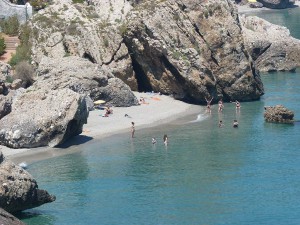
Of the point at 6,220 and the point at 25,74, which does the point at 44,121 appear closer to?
the point at 25,74

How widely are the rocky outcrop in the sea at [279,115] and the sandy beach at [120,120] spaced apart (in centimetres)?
730

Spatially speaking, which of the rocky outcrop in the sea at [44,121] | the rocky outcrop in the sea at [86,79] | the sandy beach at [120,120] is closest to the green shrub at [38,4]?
the rocky outcrop in the sea at [86,79]

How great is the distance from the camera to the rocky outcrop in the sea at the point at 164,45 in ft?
275

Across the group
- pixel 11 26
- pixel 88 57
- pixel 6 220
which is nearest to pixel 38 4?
pixel 11 26

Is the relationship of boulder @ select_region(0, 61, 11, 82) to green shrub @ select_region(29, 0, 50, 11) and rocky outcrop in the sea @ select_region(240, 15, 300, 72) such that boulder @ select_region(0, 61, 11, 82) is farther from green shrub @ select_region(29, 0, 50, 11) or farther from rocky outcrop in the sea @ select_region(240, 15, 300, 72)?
rocky outcrop in the sea @ select_region(240, 15, 300, 72)

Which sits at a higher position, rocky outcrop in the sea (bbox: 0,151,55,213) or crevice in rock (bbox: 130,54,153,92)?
crevice in rock (bbox: 130,54,153,92)

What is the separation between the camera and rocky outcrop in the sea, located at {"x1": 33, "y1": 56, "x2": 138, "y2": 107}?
76.8 meters

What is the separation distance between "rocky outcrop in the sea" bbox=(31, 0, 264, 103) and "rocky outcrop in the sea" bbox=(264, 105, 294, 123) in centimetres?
934

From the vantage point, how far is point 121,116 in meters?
76.2

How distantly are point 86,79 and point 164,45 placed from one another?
9138 millimetres

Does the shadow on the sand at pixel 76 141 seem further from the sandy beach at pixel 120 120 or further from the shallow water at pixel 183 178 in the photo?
the shallow water at pixel 183 178

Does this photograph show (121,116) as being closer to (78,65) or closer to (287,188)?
(78,65)

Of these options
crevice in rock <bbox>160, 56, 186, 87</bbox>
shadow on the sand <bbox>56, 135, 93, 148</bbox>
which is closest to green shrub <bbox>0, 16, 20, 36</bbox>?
crevice in rock <bbox>160, 56, 186, 87</bbox>

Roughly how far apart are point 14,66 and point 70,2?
10.3 m
